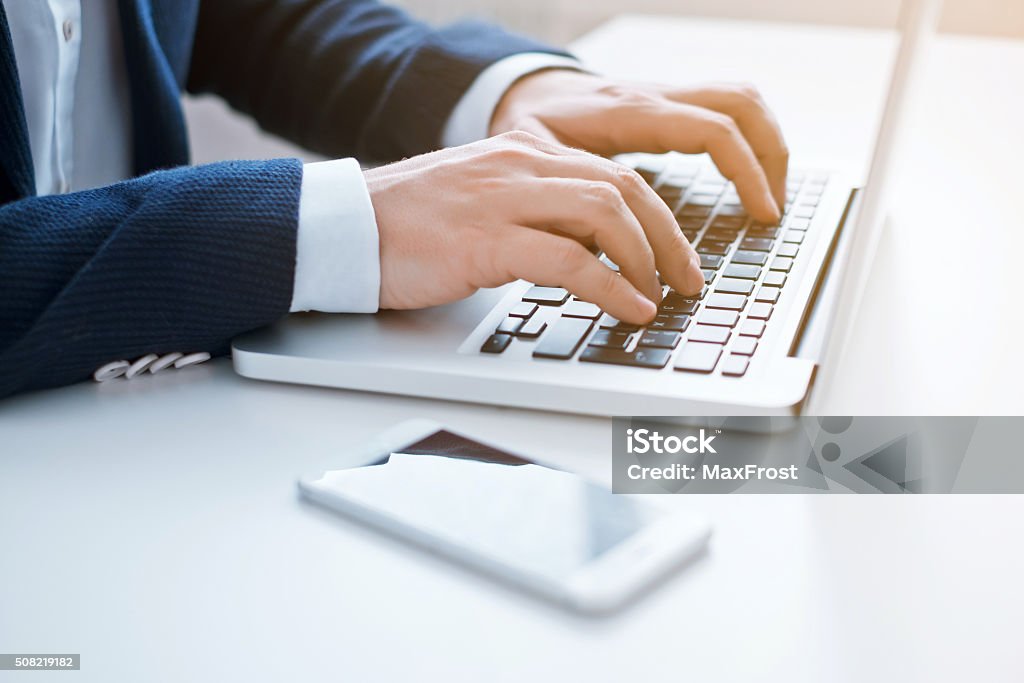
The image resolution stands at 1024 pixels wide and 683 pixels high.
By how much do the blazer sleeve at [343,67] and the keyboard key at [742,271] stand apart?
14.5 inches

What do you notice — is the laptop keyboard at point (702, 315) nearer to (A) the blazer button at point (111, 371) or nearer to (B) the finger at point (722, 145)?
(B) the finger at point (722, 145)

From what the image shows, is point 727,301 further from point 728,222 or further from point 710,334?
point 728,222

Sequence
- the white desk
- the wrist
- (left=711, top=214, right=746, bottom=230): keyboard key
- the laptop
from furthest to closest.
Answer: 1. the wrist
2. (left=711, top=214, right=746, bottom=230): keyboard key
3. the laptop
4. the white desk

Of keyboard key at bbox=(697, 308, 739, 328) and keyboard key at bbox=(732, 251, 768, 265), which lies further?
keyboard key at bbox=(732, 251, 768, 265)

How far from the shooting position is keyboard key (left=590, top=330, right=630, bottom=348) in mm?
564

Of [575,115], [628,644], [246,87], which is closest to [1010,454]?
[628,644]

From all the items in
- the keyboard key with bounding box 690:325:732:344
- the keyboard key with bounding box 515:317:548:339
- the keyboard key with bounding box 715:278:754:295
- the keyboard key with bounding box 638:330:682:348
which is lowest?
the keyboard key with bounding box 715:278:754:295

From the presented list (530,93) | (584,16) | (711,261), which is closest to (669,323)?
(711,261)

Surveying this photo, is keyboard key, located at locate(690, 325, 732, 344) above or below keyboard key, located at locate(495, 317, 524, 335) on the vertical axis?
above

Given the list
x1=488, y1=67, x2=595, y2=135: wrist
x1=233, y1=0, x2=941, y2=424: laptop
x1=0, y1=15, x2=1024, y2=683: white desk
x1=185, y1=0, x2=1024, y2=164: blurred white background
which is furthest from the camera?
x1=185, y1=0, x2=1024, y2=164: blurred white background

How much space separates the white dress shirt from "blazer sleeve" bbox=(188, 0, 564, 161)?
0.03 meters

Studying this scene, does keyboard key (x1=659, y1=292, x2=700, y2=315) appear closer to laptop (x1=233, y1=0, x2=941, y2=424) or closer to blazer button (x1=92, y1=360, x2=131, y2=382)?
laptop (x1=233, y1=0, x2=941, y2=424)

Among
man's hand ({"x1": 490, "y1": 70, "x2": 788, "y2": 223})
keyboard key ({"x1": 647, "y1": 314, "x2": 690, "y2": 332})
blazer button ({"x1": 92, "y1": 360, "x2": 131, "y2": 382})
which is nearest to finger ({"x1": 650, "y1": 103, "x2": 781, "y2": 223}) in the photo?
man's hand ({"x1": 490, "y1": 70, "x2": 788, "y2": 223})

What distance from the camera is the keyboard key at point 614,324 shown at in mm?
583
